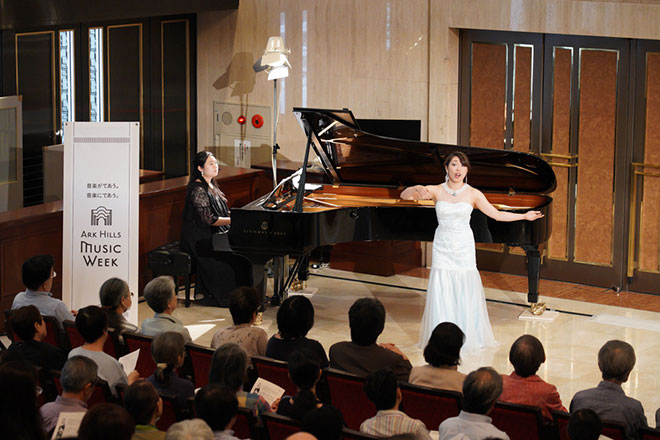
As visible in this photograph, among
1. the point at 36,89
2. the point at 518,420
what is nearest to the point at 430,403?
the point at 518,420

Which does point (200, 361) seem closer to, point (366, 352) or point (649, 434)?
point (366, 352)

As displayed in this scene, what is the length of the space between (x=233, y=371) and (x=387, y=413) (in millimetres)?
672

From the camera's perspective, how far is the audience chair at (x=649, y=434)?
11.8 ft

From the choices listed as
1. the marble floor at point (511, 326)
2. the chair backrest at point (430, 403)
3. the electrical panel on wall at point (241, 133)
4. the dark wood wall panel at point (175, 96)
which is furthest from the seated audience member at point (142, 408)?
the dark wood wall panel at point (175, 96)

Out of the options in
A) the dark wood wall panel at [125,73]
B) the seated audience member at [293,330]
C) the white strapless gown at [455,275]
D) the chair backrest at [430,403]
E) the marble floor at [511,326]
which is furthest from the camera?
the dark wood wall panel at [125,73]

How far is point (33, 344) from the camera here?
15.7 feet

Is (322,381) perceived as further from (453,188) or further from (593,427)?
(453,188)

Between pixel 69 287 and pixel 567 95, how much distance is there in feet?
15.4

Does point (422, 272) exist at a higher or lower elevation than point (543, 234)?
lower

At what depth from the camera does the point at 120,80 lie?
38.4ft

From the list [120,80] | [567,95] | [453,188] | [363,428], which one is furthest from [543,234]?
[120,80]

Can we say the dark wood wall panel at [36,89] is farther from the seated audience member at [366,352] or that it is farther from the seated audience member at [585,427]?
the seated audience member at [585,427]

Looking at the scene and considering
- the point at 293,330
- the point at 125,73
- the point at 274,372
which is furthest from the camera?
the point at 125,73

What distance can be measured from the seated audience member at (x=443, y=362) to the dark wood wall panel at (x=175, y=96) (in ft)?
24.2
